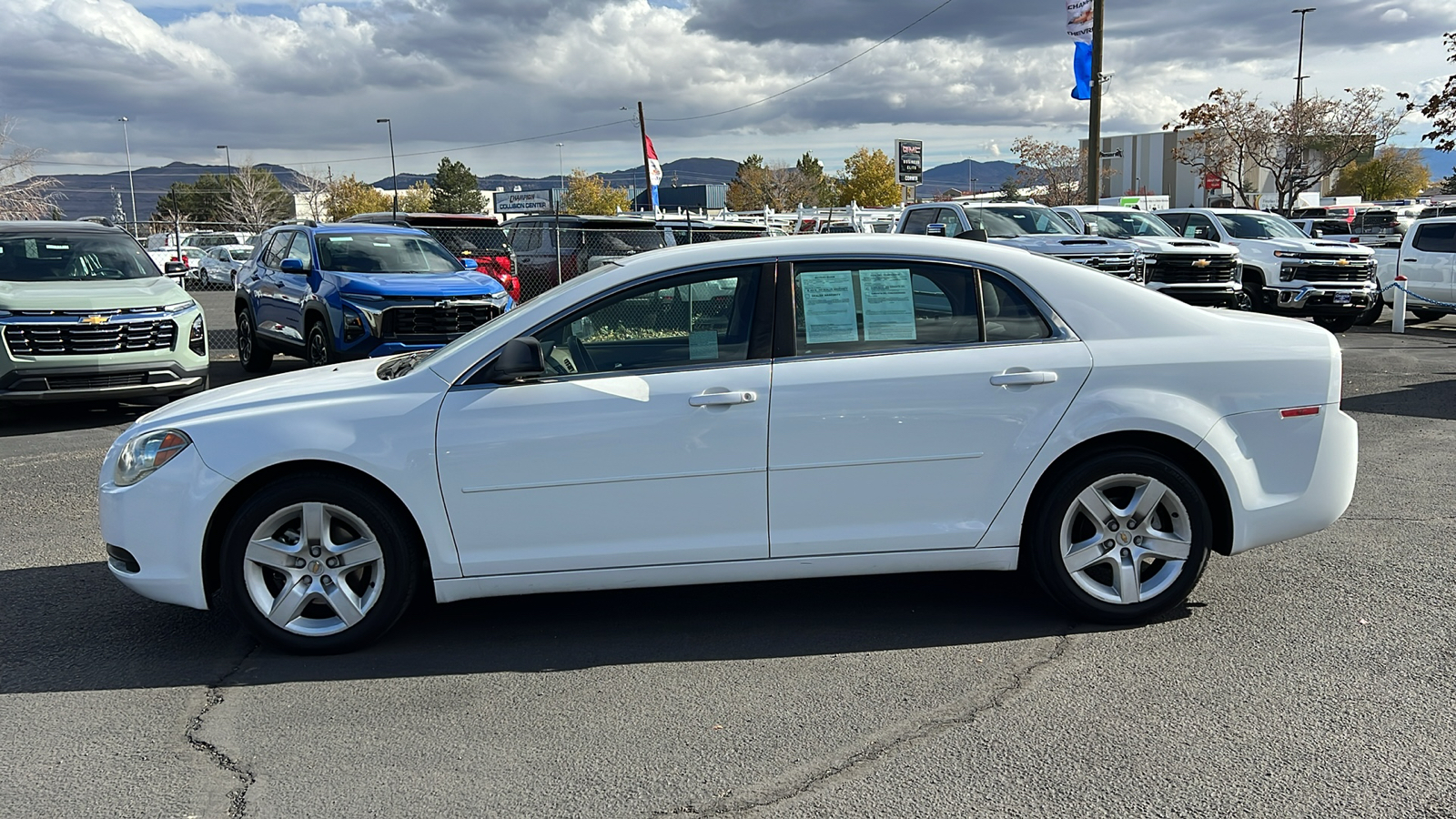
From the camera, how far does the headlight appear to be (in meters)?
4.44

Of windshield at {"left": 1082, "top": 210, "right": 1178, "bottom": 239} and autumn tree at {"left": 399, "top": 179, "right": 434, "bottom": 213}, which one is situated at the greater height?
autumn tree at {"left": 399, "top": 179, "right": 434, "bottom": 213}

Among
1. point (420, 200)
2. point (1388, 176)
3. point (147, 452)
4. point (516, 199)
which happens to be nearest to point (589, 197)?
point (420, 200)

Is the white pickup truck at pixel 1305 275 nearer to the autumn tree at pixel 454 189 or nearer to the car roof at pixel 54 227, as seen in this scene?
the car roof at pixel 54 227

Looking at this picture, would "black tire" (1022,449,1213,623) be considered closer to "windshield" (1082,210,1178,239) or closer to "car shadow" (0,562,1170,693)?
"car shadow" (0,562,1170,693)

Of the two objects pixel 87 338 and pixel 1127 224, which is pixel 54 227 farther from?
pixel 1127 224

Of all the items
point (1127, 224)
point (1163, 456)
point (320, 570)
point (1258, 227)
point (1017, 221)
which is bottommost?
point (320, 570)

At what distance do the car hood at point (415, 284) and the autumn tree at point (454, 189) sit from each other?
287 ft

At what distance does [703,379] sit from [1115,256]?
43.8 ft

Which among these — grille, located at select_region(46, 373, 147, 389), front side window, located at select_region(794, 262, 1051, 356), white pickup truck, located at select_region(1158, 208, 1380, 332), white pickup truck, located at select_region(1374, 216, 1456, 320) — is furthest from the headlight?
white pickup truck, located at select_region(1374, 216, 1456, 320)

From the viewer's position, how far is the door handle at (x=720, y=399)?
4359mm

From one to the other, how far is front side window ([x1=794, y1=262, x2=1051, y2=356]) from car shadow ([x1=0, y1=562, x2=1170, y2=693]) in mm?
1192

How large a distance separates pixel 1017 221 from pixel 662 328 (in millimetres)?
14191

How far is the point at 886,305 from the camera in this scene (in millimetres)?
4641

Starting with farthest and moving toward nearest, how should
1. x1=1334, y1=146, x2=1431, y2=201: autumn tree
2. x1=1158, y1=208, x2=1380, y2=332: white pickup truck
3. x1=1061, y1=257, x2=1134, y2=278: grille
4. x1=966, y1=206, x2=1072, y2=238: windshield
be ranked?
x1=1334, y1=146, x2=1431, y2=201: autumn tree → x1=1158, y1=208, x2=1380, y2=332: white pickup truck → x1=966, y1=206, x2=1072, y2=238: windshield → x1=1061, y1=257, x2=1134, y2=278: grille
